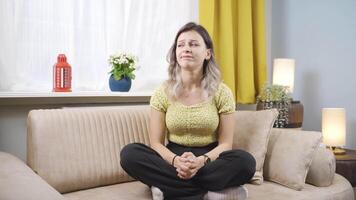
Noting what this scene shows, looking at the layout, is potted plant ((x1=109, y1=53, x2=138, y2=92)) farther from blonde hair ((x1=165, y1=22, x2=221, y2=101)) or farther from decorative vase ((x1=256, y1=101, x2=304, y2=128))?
decorative vase ((x1=256, y1=101, x2=304, y2=128))

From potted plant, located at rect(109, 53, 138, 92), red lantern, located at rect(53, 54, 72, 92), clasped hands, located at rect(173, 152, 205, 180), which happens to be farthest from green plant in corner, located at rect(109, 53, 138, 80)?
clasped hands, located at rect(173, 152, 205, 180)

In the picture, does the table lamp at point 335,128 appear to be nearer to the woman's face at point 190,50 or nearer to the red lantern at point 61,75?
the woman's face at point 190,50

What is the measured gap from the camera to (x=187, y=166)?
140 cm

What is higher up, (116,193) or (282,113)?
(282,113)

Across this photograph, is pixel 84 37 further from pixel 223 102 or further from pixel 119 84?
pixel 223 102

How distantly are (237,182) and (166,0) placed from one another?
147 centimetres

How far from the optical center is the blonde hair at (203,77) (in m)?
1.68

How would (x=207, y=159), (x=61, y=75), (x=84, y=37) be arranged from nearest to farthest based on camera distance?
(x=207, y=159)
(x=61, y=75)
(x=84, y=37)

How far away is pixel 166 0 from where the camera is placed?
242 cm

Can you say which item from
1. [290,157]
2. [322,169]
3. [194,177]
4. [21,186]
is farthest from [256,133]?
[21,186]

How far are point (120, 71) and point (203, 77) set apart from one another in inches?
21.3

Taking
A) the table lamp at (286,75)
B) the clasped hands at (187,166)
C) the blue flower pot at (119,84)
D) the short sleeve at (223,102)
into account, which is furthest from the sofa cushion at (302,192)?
the blue flower pot at (119,84)

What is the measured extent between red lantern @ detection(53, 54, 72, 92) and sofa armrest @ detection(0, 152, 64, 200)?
0.63 metres

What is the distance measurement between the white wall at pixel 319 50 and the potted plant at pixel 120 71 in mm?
1403
